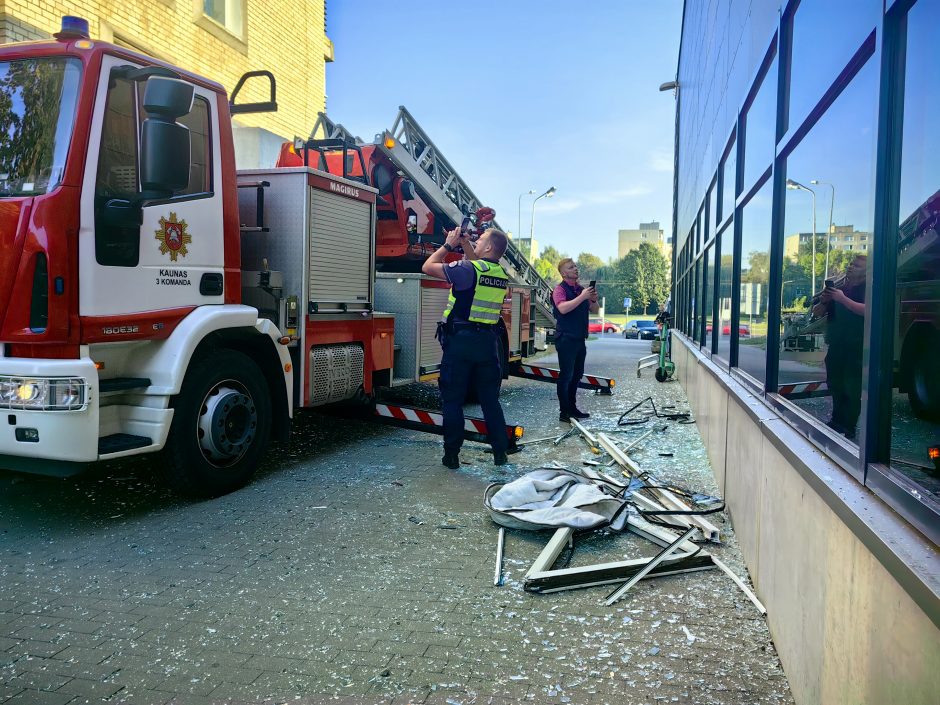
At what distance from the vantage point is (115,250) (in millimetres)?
4430

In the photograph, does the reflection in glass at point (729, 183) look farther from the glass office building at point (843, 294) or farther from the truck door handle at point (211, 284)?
the truck door handle at point (211, 284)

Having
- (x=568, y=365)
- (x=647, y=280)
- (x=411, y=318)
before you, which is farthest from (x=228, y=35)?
(x=647, y=280)

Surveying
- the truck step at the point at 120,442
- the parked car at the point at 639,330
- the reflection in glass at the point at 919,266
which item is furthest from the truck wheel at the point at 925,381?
the parked car at the point at 639,330

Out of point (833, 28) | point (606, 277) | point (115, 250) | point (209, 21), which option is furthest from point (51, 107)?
point (606, 277)

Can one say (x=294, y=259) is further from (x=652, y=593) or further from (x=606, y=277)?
(x=606, y=277)

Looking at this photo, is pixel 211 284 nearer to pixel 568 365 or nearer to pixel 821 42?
pixel 821 42

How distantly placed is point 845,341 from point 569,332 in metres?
5.75

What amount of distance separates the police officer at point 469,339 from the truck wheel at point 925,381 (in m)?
4.23

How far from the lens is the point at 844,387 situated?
8.70 ft

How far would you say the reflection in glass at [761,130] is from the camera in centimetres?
429

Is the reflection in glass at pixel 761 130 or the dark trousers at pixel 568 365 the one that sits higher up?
the reflection in glass at pixel 761 130

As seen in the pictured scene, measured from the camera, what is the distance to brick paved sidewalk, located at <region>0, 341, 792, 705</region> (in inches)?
109

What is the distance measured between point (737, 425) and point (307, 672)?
299 centimetres

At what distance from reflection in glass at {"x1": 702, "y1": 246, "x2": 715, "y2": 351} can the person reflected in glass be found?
5.17 metres
